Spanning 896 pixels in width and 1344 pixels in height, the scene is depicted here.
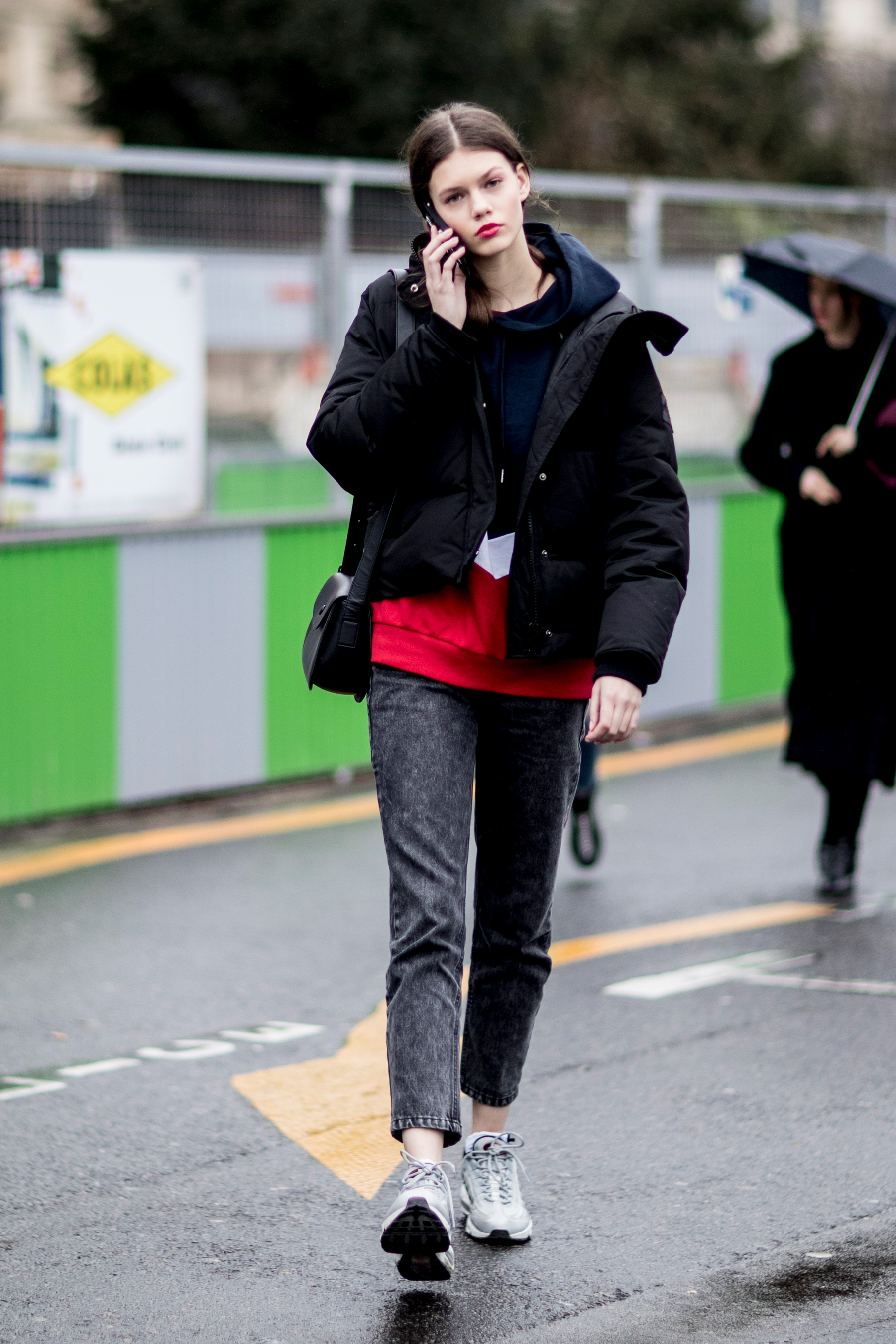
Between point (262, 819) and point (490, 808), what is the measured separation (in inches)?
160

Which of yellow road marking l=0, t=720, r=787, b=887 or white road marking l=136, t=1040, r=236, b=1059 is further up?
white road marking l=136, t=1040, r=236, b=1059

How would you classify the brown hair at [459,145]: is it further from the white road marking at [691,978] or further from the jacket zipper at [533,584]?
the white road marking at [691,978]

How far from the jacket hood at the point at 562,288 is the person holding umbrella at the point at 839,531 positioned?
8.92ft

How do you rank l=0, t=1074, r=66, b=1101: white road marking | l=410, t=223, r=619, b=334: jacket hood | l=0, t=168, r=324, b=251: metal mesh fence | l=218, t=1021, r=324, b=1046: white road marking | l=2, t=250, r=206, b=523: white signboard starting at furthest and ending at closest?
l=2, t=250, r=206, b=523: white signboard → l=0, t=168, r=324, b=251: metal mesh fence → l=218, t=1021, r=324, b=1046: white road marking → l=0, t=1074, r=66, b=1101: white road marking → l=410, t=223, r=619, b=334: jacket hood

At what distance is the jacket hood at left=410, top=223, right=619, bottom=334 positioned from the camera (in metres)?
3.25

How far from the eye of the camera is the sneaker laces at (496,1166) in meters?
3.44

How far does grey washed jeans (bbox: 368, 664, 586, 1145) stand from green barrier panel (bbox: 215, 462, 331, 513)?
4495 millimetres

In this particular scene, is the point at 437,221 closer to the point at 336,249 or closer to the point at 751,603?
the point at 336,249

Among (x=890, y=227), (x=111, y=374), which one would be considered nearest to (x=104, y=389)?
(x=111, y=374)

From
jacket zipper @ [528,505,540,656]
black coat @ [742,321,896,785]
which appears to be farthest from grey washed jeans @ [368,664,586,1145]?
black coat @ [742,321,896,785]

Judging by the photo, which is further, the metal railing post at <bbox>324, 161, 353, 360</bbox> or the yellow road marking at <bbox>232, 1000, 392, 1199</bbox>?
the metal railing post at <bbox>324, 161, 353, 360</bbox>

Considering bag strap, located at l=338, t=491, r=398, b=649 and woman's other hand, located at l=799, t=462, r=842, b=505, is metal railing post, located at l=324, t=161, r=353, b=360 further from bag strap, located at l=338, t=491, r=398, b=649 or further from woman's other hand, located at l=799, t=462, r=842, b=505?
bag strap, located at l=338, t=491, r=398, b=649

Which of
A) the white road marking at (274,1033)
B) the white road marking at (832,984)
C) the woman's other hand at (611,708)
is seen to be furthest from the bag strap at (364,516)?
the white road marking at (832,984)

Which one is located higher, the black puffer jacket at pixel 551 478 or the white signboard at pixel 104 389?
the black puffer jacket at pixel 551 478
